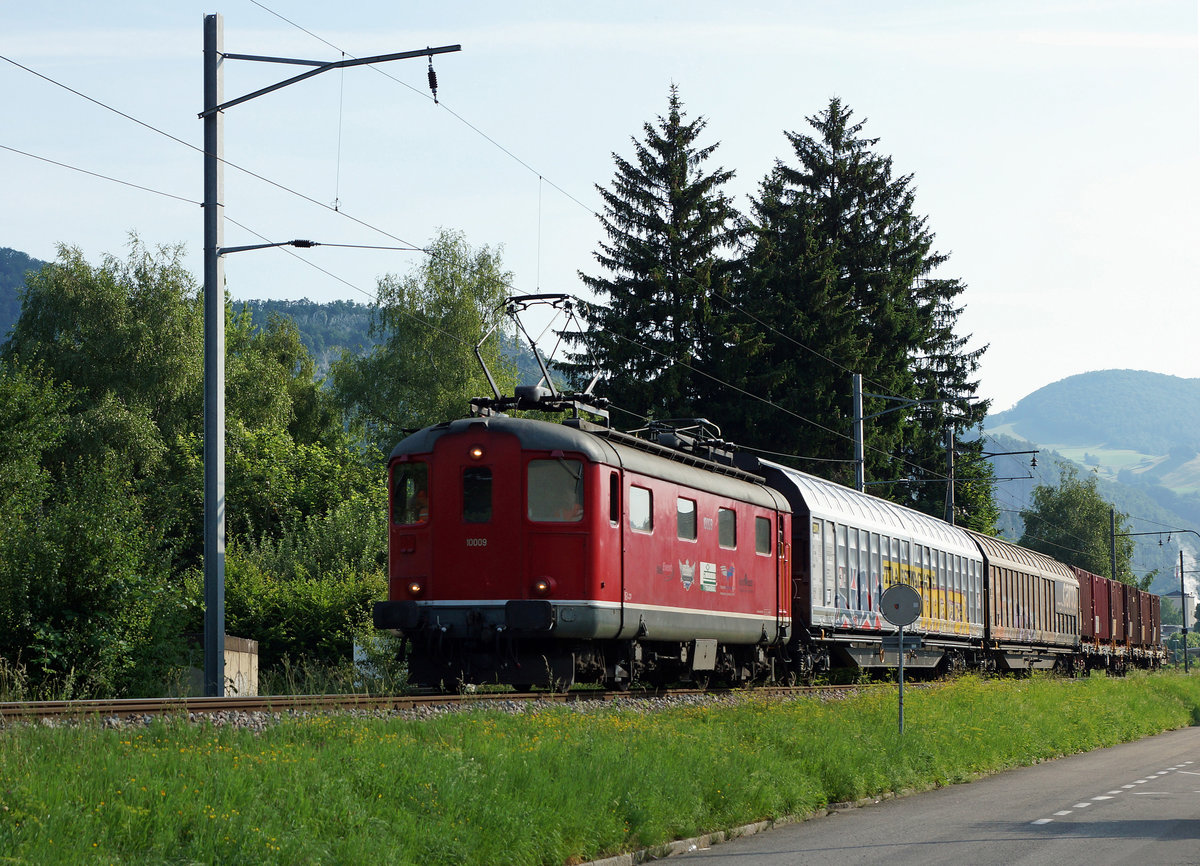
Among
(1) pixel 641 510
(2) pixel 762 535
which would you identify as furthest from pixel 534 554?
(2) pixel 762 535

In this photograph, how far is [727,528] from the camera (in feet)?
70.8

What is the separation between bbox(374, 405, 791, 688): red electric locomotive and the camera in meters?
17.5

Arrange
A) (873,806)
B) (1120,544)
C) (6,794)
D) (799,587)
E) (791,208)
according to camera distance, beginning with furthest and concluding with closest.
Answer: (1120,544), (791,208), (799,587), (873,806), (6,794)

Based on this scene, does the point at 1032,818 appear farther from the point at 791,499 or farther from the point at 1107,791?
the point at 791,499

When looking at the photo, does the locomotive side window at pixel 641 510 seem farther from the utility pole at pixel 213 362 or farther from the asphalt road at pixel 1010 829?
the utility pole at pixel 213 362

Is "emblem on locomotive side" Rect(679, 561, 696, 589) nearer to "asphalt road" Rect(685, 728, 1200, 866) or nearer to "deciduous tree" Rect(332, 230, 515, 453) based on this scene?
"asphalt road" Rect(685, 728, 1200, 866)

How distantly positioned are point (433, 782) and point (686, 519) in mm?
10255

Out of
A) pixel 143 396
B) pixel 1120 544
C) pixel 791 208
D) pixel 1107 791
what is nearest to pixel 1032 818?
pixel 1107 791

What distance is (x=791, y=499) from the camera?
25031mm

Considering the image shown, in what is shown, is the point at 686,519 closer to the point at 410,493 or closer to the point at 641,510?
the point at 641,510

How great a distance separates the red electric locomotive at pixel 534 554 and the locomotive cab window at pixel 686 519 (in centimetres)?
4

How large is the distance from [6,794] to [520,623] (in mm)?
9364

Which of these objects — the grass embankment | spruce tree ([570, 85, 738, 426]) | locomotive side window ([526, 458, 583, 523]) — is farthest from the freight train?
spruce tree ([570, 85, 738, 426])

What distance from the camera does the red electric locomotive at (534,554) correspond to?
57.5ft
